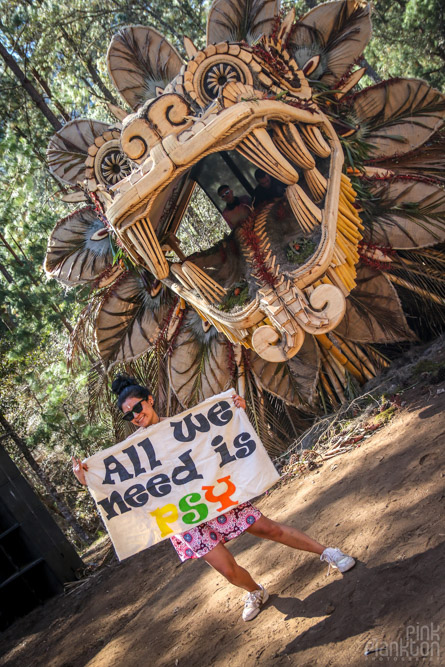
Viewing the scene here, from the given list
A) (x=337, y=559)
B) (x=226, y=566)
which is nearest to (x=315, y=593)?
(x=337, y=559)

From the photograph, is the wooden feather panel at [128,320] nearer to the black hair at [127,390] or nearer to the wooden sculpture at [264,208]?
the wooden sculpture at [264,208]

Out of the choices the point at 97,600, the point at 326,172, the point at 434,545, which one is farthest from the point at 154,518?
the point at 326,172

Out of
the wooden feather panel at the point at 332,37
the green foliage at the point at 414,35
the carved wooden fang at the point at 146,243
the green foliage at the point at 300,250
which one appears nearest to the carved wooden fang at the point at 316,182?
the green foliage at the point at 300,250

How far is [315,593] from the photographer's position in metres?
2.87

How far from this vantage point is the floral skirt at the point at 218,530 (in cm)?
302

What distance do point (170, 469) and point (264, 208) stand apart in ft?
Result: 10.6

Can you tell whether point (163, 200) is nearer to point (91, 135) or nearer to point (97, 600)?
point (91, 135)

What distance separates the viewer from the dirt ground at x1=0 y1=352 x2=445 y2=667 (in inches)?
93.7

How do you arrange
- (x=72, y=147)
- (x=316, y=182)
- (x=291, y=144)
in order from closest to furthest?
(x=291, y=144), (x=316, y=182), (x=72, y=147)

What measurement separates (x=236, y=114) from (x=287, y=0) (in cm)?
938

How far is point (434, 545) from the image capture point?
2.59 m

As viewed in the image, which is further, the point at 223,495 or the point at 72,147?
the point at 72,147

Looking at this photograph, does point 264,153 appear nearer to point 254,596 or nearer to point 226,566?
point 226,566

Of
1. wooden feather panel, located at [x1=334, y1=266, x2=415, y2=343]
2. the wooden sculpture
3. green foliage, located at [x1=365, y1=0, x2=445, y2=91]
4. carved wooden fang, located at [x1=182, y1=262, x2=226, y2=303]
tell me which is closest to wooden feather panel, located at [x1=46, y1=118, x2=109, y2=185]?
the wooden sculpture
